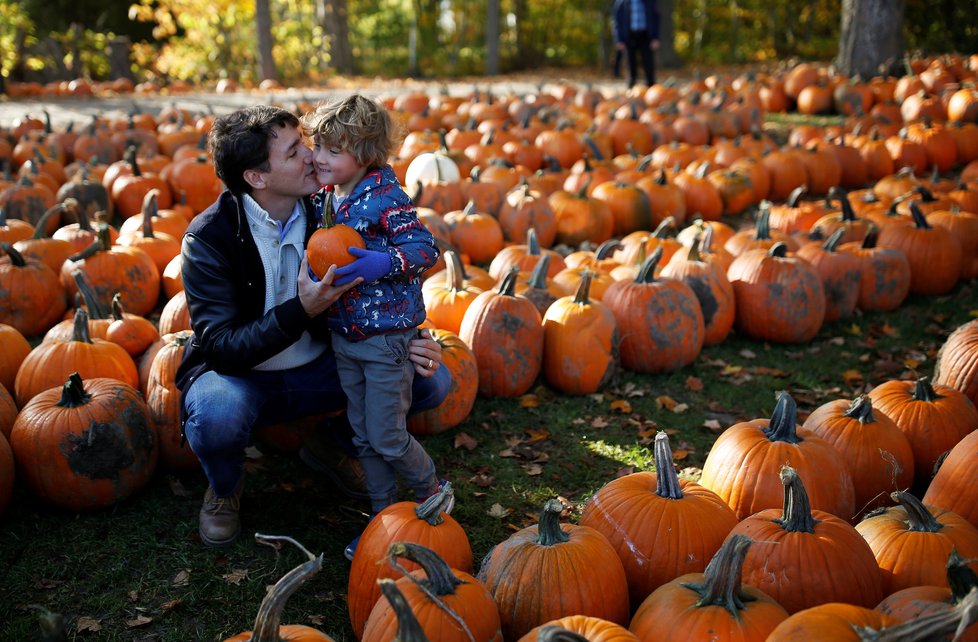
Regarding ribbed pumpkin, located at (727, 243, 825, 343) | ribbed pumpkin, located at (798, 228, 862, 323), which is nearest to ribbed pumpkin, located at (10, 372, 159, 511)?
ribbed pumpkin, located at (727, 243, 825, 343)

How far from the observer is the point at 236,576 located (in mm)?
3395

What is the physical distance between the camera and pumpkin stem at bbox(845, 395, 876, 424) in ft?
12.2

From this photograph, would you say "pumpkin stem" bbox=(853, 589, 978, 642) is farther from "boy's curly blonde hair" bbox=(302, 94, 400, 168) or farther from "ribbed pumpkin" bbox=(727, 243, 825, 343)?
"ribbed pumpkin" bbox=(727, 243, 825, 343)

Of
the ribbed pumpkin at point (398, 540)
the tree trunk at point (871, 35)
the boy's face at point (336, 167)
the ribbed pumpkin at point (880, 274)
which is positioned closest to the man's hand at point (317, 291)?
the boy's face at point (336, 167)

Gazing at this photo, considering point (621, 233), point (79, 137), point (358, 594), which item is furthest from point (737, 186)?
point (79, 137)

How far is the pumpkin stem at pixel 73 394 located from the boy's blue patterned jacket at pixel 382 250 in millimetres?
1224

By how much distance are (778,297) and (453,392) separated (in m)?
2.52

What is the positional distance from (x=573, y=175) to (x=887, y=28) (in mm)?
8343

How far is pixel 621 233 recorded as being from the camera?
25.4ft

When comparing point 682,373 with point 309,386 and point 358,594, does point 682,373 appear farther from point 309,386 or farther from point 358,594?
point 358,594

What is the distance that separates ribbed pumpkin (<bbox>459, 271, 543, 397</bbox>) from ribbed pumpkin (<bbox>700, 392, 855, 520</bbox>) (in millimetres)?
1604

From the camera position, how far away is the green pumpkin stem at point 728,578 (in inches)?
93.6

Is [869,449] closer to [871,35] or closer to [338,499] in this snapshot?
[338,499]

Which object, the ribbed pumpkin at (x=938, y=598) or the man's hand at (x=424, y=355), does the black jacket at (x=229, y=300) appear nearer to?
the man's hand at (x=424, y=355)
